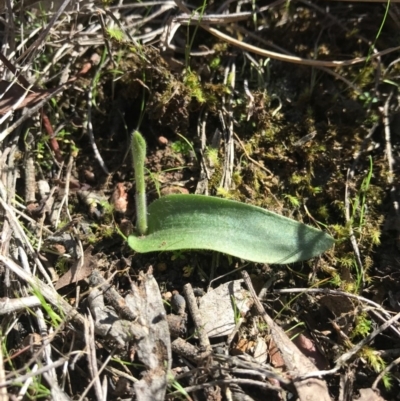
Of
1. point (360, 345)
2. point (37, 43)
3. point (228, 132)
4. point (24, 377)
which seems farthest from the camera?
point (228, 132)

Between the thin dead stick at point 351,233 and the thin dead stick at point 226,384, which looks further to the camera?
the thin dead stick at point 351,233

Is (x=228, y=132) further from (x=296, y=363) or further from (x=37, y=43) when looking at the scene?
(x=296, y=363)

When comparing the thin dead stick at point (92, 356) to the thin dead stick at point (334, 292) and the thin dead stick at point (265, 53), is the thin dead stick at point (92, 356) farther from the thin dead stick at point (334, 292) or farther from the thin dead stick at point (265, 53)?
the thin dead stick at point (265, 53)

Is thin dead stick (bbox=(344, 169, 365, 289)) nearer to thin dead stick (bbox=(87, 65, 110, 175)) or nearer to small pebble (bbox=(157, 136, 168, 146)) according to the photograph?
small pebble (bbox=(157, 136, 168, 146))

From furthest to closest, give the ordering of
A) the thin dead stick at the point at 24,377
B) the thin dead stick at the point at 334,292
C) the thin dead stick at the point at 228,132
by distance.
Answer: the thin dead stick at the point at 228,132, the thin dead stick at the point at 334,292, the thin dead stick at the point at 24,377

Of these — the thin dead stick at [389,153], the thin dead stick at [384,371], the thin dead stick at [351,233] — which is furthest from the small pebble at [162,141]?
the thin dead stick at [384,371]

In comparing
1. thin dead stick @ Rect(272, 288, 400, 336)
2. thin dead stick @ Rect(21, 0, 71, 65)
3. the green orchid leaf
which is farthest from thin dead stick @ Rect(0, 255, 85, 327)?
thin dead stick @ Rect(21, 0, 71, 65)

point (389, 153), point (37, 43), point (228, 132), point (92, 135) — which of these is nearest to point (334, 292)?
point (389, 153)

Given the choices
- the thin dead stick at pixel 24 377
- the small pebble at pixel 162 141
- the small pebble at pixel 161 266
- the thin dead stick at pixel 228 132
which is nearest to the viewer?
the thin dead stick at pixel 24 377
